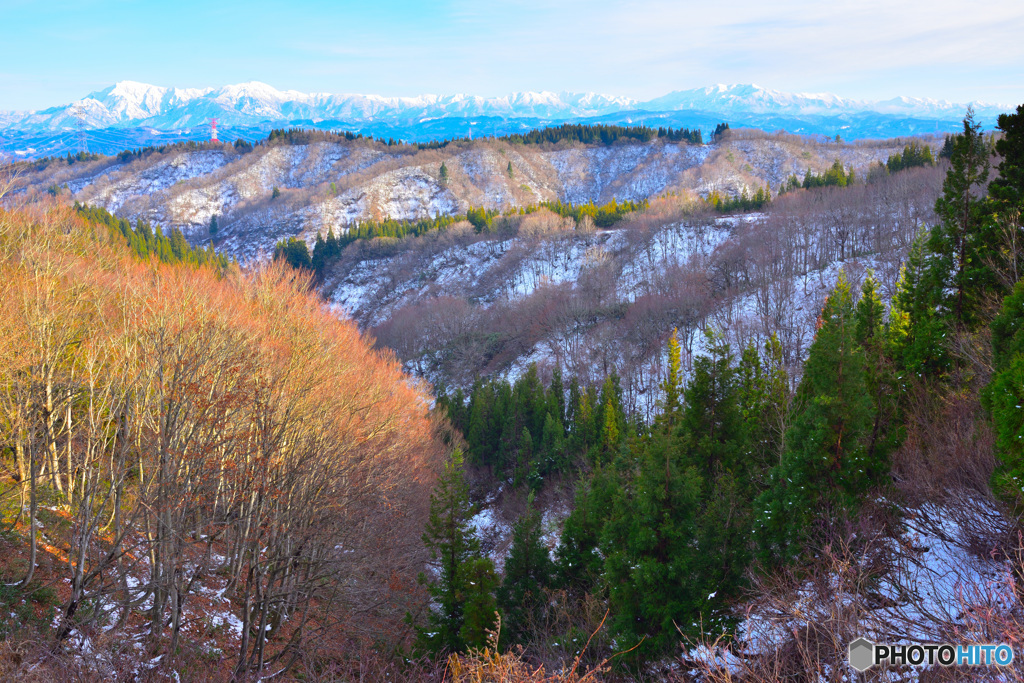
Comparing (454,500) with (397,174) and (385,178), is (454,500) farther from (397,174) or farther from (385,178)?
(397,174)

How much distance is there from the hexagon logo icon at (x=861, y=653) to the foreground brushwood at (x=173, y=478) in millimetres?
13914

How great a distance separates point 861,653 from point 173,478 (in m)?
15.5

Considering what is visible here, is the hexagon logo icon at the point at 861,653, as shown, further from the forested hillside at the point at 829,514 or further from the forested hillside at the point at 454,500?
the forested hillside at the point at 454,500

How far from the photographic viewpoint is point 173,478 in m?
13.8

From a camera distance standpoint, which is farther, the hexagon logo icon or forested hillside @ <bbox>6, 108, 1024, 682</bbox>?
forested hillside @ <bbox>6, 108, 1024, 682</bbox>

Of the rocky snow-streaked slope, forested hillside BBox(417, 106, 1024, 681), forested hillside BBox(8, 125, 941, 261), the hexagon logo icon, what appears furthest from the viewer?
the rocky snow-streaked slope

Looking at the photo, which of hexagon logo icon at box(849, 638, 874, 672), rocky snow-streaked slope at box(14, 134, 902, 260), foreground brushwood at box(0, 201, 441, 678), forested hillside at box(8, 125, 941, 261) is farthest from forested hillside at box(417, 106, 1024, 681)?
rocky snow-streaked slope at box(14, 134, 902, 260)

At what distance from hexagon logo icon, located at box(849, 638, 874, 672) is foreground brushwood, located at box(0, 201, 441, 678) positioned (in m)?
13.9

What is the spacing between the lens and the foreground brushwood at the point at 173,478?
1355cm

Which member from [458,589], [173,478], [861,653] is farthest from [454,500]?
[861,653]

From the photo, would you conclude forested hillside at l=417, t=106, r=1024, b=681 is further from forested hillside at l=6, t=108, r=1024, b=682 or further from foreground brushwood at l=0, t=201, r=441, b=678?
foreground brushwood at l=0, t=201, r=441, b=678

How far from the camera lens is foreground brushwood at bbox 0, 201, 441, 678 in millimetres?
13555

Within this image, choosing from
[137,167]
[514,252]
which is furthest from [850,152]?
[137,167]

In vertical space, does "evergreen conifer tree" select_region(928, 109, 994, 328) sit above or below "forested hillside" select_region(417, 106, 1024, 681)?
above
